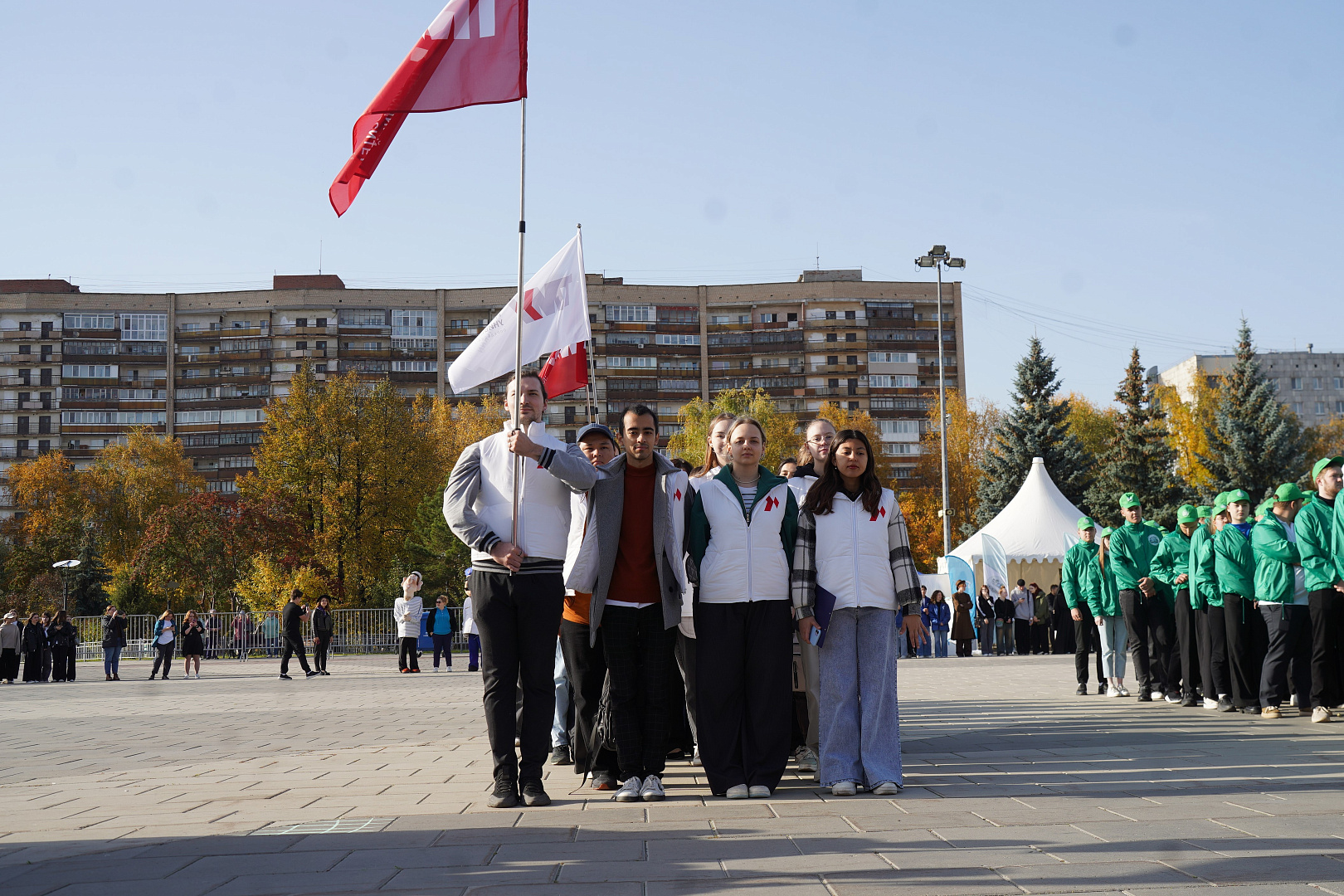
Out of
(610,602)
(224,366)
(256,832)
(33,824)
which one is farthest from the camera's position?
(224,366)

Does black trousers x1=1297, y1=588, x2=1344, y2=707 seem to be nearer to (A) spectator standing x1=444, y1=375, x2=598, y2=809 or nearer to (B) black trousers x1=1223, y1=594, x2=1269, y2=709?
(B) black trousers x1=1223, y1=594, x2=1269, y2=709

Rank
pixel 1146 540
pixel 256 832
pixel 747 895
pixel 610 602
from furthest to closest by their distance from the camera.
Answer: pixel 1146 540 < pixel 610 602 < pixel 256 832 < pixel 747 895

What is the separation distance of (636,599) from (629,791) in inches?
40.9

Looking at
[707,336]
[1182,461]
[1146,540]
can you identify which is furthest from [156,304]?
[1146,540]

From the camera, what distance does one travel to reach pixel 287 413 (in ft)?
166

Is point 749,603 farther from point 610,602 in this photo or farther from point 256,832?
point 256,832

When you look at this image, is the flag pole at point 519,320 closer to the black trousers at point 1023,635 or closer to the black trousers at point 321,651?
the black trousers at point 321,651

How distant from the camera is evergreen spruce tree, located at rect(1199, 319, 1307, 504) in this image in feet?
155

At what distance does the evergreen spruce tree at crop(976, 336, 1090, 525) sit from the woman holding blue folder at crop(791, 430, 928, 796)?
45174 mm

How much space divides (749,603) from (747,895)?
107 inches

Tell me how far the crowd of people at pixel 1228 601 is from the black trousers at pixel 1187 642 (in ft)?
0.04

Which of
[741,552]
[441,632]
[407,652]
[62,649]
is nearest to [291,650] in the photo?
[407,652]

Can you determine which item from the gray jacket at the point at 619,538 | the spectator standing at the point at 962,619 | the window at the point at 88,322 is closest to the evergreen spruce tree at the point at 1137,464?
the spectator standing at the point at 962,619

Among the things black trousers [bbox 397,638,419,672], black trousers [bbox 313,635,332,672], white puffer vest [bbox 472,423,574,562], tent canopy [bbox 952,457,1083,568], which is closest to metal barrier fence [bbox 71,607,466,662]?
black trousers [bbox 313,635,332,672]
